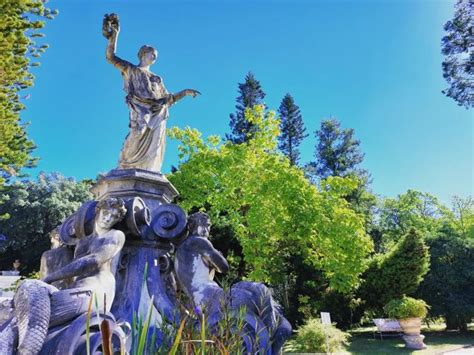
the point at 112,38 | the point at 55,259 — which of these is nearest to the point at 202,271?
the point at 55,259

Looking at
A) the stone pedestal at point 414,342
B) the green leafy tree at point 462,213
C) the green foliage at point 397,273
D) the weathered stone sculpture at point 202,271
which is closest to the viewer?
the weathered stone sculpture at point 202,271

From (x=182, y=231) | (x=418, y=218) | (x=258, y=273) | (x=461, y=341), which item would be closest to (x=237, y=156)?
(x=258, y=273)

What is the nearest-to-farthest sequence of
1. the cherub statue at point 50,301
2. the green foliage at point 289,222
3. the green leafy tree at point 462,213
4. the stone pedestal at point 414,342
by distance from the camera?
the cherub statue at point 50,301 < the stone pedestal at point 414,342 < the green foliage at point 289,222 < the green leafy tree at point 462,213

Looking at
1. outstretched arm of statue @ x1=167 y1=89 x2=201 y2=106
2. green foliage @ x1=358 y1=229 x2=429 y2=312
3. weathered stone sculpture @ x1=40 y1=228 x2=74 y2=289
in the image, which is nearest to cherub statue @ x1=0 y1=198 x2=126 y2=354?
weathered stone sculpture @ x1=40 y1=228 x2=74 y2=289

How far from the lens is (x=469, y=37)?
582 inches

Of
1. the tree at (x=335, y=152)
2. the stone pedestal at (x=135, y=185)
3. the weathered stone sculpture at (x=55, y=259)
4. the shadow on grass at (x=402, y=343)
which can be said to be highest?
the tree at (x=335, y=152)

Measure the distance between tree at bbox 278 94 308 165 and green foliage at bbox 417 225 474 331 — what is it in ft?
55.5

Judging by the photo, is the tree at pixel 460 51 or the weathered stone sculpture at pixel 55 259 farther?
the tree at pixel 460 51

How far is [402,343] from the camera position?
13.0 meters

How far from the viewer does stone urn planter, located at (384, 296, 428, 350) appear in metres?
12.1

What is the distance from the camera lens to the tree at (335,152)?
35912 mm

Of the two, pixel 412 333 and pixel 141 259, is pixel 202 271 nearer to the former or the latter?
pixel 141 259

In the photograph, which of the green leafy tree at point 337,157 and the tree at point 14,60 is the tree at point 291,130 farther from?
the tree at point 14,60

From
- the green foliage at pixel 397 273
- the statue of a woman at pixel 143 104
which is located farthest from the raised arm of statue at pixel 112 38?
the green foliage at pixel 397 273
